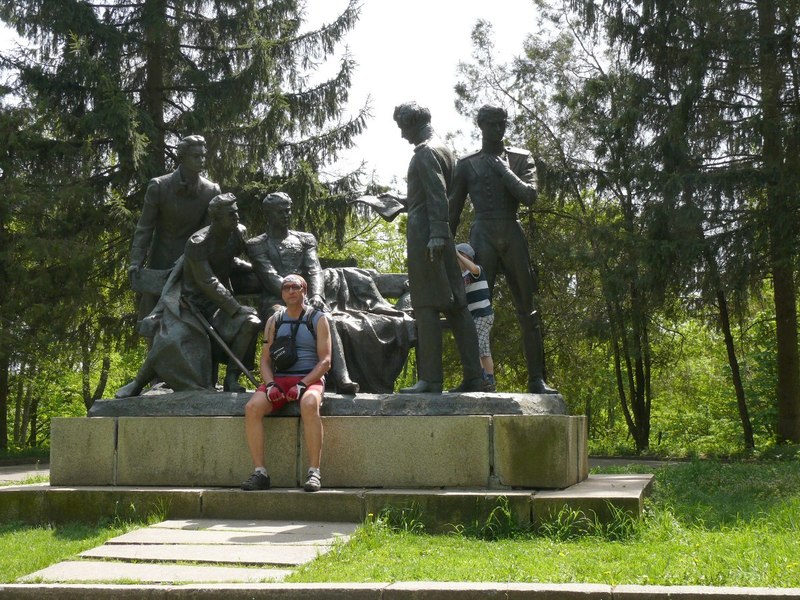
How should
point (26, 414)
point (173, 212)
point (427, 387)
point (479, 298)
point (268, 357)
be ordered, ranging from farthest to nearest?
point (26, 414) → point (479, 298) → point (173, 212) → point (427, 387) → point (268, 357)

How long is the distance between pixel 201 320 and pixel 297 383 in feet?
4.46

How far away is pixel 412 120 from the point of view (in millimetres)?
7883

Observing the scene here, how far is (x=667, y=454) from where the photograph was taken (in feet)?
62.5

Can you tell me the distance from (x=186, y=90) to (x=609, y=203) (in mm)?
8980

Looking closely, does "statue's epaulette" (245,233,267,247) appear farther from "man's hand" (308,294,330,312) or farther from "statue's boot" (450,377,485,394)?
"statue's boot" (450,377,485,394)

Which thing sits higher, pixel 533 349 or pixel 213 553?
pixel 533 349

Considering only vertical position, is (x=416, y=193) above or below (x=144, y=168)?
below

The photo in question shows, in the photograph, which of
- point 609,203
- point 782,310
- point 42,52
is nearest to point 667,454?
point 782,310

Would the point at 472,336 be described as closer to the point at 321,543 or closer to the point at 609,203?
the point at 321,543

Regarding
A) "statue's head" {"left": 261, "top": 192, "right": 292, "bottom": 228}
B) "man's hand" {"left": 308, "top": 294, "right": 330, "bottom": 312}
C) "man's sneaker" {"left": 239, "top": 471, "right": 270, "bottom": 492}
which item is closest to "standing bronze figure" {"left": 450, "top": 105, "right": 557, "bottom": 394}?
"man's hand" {"left": 308, "top": 294, "right": 330, "bottom": 312}

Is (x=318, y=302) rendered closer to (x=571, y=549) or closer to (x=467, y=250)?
(x=467, y=250)

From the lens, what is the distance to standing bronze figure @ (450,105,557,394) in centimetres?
834

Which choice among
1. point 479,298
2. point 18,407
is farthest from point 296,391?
point 18,407

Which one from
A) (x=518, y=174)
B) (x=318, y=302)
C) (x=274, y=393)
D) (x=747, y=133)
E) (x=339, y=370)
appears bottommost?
(x=274, y=393)
